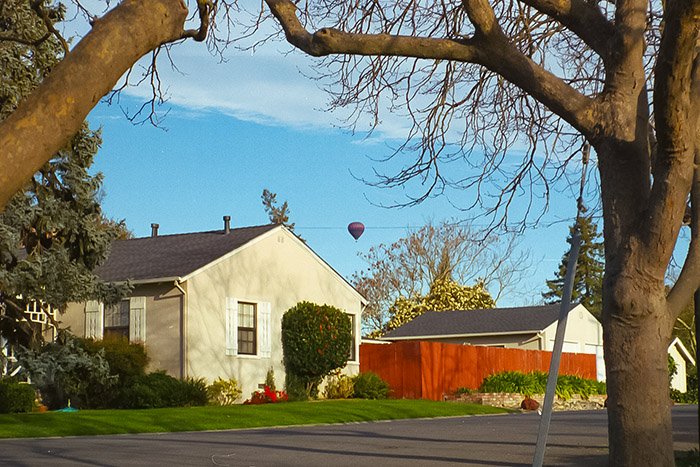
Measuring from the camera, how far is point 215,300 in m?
29.8

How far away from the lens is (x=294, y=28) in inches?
372

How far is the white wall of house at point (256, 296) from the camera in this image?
29.0 m

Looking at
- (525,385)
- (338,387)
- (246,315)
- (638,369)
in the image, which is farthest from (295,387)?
(638,369)

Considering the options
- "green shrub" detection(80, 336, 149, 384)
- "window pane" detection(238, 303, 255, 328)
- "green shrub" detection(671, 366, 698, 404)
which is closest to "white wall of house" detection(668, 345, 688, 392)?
"green shrub" detection(671, 366, 698, 404)

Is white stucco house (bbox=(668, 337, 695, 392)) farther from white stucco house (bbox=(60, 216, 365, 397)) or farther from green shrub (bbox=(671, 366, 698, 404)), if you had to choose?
white stucco house (bbox=(60, 216, 365, 397))

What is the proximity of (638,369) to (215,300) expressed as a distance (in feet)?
72.1

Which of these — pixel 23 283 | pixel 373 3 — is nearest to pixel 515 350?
pixel 23 283

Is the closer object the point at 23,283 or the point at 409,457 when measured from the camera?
the point at 409,457

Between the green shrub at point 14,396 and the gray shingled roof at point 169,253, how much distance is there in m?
5.20

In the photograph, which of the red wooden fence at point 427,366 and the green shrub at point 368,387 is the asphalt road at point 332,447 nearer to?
the green shrub at point 368,387

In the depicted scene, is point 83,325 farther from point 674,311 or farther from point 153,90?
point 674,311

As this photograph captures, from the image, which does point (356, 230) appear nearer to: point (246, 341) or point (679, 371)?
point (246, 341)

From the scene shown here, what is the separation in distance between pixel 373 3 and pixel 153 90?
3015mm

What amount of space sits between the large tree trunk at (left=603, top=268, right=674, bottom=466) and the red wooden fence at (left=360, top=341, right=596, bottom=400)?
87.6 ft
